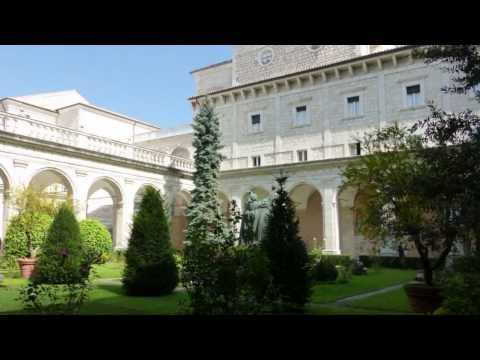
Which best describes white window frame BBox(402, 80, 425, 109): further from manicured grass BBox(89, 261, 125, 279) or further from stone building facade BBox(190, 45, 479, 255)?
manicured grass BBox(89, 261, 125, 279)

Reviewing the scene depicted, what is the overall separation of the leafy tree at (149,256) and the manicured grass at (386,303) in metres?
4.54

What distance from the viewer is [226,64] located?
3291 cm

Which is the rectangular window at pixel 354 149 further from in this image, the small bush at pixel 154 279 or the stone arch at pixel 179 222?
the small bush at pixel 154 279

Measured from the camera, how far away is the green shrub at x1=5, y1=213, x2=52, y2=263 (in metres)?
14.4

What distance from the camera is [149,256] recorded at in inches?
417

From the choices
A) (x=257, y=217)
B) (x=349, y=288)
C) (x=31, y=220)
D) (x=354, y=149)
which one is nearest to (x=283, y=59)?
(x=354, y=149)

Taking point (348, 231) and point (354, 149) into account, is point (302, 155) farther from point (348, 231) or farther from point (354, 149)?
point (348, 231)

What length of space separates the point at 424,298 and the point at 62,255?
29.0ft

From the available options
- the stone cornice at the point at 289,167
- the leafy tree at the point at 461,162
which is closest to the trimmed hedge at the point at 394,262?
the stone cornice at the point at 289,167
